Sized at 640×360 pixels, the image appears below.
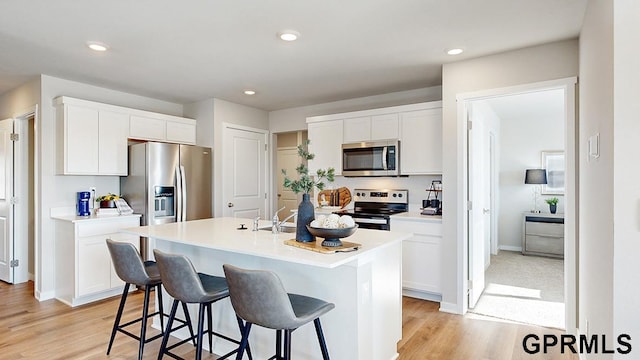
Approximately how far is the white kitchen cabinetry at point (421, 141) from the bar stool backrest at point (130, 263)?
2.85 meters

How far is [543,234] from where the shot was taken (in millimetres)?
5684

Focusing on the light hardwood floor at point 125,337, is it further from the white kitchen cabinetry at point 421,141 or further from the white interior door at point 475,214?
the white kitchen cabinetry at point 421,141

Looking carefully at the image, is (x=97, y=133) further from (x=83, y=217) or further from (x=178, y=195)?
(x=178, y=195)

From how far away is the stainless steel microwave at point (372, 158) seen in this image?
411 cm

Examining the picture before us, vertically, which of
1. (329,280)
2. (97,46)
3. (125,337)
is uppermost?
(97,46)

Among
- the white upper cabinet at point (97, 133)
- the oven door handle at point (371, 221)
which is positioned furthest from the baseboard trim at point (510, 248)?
the white upper cabinet at point (97, 133)

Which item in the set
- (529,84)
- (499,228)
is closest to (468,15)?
(529,84)

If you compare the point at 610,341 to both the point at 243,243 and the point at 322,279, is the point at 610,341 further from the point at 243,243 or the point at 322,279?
the point at 243,243

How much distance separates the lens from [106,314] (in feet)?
11.1

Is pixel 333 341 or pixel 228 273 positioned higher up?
pixel 228 273

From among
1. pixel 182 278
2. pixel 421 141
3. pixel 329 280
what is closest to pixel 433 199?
pixel 421 141
